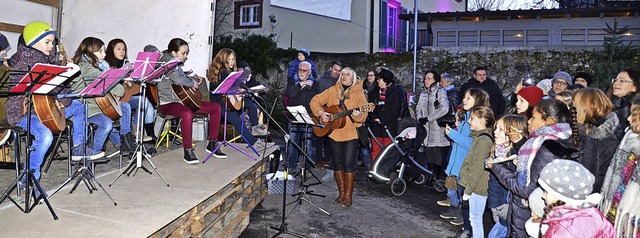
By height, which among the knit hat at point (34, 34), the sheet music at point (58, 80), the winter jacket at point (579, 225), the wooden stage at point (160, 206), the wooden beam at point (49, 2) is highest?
the wooden beam at point (49, 2)

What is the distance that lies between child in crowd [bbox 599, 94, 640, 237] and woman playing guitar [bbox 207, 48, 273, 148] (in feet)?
12.4

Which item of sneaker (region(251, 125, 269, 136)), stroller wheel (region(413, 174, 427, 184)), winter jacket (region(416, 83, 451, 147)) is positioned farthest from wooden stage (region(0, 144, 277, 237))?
stroller wheel (region(413, 174, 427, 184))

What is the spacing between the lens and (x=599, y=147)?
407 cm

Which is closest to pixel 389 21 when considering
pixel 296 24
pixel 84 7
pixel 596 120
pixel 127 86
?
pixel 296 24

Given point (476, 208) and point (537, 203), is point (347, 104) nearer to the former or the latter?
point (476, 208)

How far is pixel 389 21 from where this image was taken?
19953mm

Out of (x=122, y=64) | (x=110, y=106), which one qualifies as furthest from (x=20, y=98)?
(x=122, y=64)

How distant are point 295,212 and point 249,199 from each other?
2.01 feet

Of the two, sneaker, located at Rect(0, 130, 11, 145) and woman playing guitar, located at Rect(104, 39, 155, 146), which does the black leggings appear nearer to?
woman playing guitar, located at Rect(104, 39, 155, 146)

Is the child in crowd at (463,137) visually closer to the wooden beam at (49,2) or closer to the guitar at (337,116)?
the guitar at (337,116)

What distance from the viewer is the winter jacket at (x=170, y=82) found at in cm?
596

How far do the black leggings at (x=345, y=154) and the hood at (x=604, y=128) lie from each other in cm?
283

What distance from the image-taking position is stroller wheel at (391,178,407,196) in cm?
745

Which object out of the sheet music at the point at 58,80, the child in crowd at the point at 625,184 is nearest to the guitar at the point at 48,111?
the sheet music at the point at 58,80
